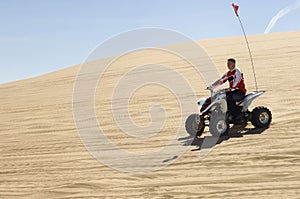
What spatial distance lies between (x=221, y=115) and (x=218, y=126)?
22cm

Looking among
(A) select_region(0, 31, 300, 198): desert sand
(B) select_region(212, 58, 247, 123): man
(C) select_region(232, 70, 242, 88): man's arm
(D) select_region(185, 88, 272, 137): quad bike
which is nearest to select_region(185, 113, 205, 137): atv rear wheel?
(D) select_region(185, 88, 272, 137): quad bike

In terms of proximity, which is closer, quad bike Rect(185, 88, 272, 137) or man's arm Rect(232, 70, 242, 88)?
quad bike Rect(185, 88, 272, 137)

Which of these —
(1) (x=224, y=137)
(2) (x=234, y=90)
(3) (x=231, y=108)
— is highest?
(2) (x=234, y=90)

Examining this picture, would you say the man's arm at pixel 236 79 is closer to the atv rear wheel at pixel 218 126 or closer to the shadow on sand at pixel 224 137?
the atv rear wheel at pixel 218 126

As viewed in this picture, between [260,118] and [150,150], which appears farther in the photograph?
[260,118]

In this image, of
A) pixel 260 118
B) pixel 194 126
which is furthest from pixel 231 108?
pixel 194 126

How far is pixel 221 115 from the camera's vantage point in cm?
812

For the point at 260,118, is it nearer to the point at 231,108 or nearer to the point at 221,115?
the point at 231,108

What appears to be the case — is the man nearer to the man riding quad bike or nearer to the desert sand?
the man riding quad bike

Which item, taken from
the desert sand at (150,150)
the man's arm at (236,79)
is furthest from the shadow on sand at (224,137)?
the man's arm at (236,79)

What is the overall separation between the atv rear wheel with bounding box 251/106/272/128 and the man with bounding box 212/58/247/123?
0.77 feet

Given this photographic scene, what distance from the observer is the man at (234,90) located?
8227mm

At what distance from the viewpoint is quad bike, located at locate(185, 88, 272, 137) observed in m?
8.03

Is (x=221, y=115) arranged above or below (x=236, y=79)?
below
